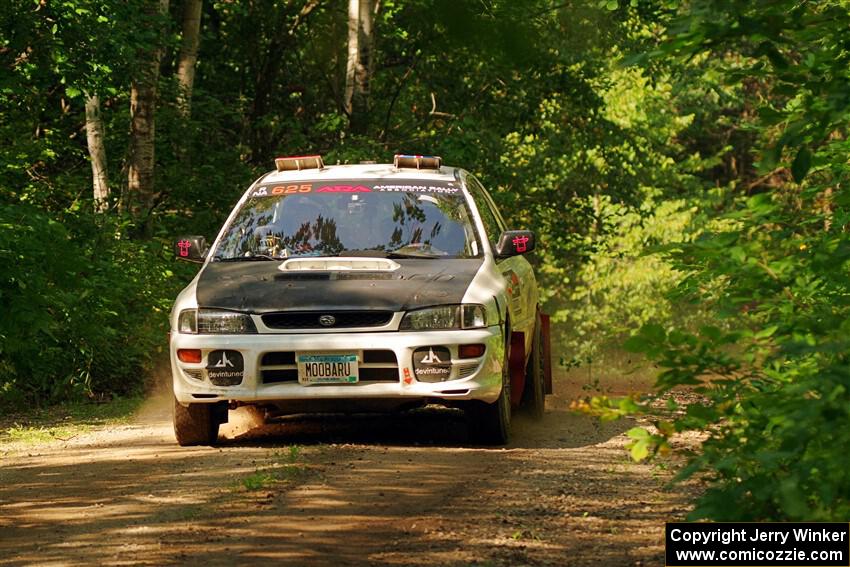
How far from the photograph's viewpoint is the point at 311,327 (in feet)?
32.0

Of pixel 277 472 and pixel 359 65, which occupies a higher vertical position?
pixel 359 65

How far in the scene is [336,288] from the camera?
9867 millimetres

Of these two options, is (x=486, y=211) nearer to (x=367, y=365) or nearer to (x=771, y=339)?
(x=367, y=365)

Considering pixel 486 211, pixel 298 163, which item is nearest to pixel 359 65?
pixel 298 163

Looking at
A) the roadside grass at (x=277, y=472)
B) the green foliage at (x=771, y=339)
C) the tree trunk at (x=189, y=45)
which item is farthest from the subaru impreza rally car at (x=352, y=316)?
the tree trunk at (x=189, y=45)

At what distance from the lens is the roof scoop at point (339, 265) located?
402 inches

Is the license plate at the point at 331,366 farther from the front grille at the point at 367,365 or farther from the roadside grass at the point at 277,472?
the roadside grass at the point at 277,472

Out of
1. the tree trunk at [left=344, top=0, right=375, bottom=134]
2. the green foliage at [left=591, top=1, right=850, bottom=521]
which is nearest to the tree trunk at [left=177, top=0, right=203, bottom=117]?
the tree trunk at [left=344, top=0, right=375, bottom=134]

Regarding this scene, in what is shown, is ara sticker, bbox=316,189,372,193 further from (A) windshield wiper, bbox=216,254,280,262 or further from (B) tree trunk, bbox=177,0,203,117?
(B) tree trunk, bbox=177,0,203,117

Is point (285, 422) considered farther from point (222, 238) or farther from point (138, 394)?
point (138, 394)

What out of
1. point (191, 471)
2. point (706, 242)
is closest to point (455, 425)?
point (191, 471)

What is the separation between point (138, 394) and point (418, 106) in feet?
42.5

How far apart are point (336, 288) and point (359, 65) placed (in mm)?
13493

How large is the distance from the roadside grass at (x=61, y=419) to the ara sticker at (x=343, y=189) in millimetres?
2770
